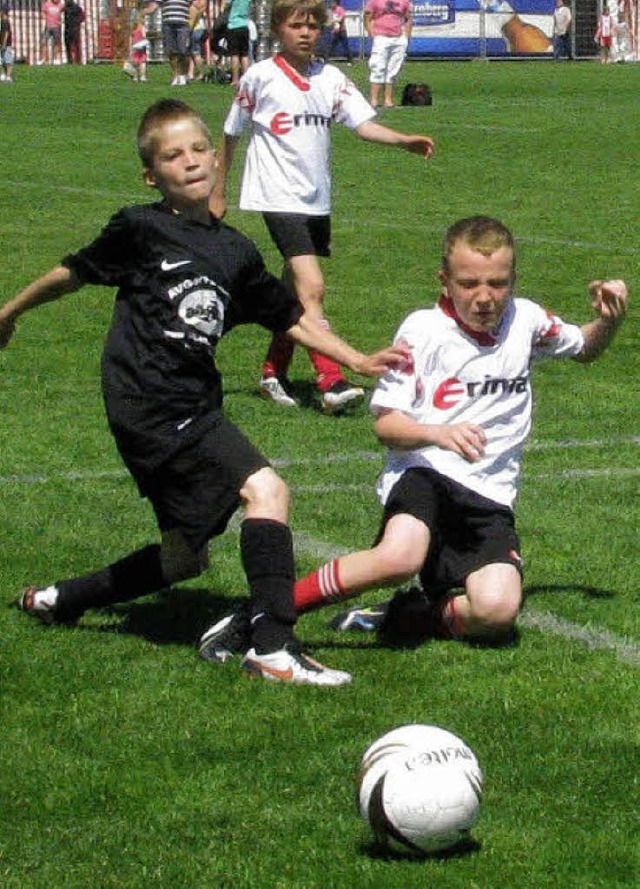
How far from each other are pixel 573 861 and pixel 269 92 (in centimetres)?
669

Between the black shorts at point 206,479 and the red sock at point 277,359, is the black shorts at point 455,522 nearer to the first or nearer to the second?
the black shorts at point 206,479

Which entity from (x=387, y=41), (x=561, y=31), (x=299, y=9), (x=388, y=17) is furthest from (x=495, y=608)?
(x=561, y=31)

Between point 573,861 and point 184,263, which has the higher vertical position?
point 184,263

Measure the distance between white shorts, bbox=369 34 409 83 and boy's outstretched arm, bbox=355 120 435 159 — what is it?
18982mm

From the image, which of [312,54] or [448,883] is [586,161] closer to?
[312,54]

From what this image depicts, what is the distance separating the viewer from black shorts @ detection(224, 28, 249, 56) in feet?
106

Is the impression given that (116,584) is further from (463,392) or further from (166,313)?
(463,392)

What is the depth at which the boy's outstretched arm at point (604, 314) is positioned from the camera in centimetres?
618

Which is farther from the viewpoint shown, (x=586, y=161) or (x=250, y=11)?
(x=250, y=11)

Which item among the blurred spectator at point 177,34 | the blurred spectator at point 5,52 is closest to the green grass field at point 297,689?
the blurred spectator at point 177,34

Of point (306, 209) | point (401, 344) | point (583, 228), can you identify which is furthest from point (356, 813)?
point (583, 228)

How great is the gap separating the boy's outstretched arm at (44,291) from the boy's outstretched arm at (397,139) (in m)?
3.98

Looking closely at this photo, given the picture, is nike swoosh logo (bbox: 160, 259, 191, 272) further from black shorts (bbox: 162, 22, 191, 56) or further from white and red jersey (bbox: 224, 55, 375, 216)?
black shorts (bbox: 162, 22, 191, 56)

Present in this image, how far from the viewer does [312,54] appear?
10422 millimetres
